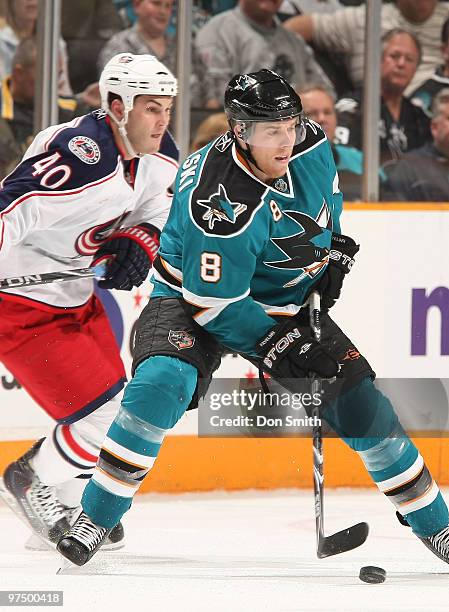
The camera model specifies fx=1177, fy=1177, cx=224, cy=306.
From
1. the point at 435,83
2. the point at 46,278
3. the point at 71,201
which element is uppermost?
the point at 71,201

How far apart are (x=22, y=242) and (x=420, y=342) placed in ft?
4.90

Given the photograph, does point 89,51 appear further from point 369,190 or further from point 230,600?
point 230,600

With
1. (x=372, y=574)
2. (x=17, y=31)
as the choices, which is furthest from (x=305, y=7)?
(x=372, y=574)

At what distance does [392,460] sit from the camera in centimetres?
256

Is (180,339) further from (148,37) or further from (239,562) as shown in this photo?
(148,37)

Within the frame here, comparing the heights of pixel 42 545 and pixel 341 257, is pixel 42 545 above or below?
below

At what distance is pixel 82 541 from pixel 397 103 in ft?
8.35

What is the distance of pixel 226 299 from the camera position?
8.25 ft

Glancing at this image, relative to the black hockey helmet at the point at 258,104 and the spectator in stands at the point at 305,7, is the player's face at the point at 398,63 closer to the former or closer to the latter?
the spectator in stands at the point at 305,7

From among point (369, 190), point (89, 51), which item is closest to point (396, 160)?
point (369, 190)

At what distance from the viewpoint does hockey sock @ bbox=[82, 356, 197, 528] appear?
8.27 ft

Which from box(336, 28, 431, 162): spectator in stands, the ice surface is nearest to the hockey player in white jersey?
the ice surface

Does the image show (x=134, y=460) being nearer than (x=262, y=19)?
Yes

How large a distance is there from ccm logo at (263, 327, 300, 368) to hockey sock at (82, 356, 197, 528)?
18 cm
